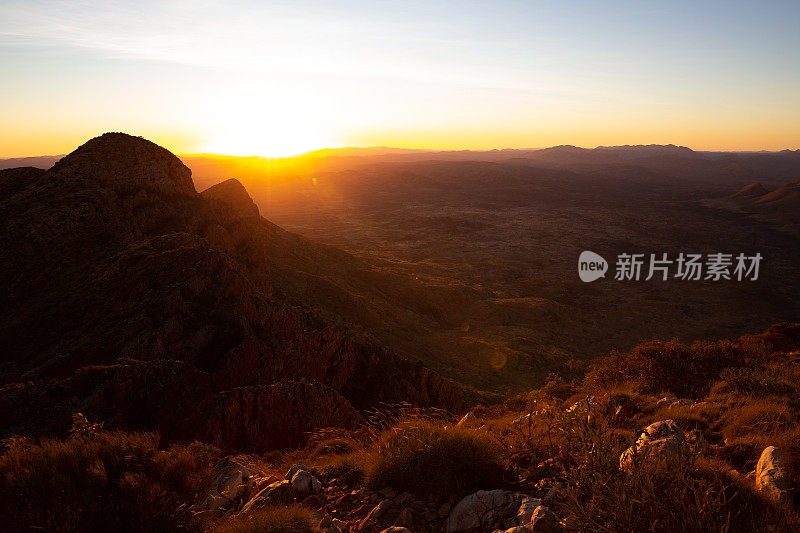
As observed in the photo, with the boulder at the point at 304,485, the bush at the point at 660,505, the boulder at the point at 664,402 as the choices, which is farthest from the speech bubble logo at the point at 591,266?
the boulder at the point at 304,485

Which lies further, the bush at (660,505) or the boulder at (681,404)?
the boulder at (681,404)

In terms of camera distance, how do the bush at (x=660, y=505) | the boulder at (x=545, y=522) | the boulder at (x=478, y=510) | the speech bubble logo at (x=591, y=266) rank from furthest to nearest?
the speech bubble logo at (x=591, y=266), the boulder at (x=478, y=510), the boulder at (x=545, y=522), the bush at (x=660, y=505)

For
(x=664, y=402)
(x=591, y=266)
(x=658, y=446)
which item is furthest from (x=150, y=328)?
(x=591, y=266)

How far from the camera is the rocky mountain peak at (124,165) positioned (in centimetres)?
1375

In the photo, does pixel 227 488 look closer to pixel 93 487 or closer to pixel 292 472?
pixel 292 472

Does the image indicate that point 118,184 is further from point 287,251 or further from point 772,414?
point 772,414

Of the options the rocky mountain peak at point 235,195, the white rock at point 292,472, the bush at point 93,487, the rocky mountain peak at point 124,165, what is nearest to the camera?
the bush at point 93,487

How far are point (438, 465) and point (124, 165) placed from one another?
1588 cm

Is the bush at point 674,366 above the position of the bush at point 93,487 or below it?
below

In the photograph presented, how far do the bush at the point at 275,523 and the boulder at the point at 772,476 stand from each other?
3.35 metres

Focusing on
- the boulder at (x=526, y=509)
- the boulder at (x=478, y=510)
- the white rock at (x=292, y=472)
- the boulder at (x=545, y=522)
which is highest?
the boulder at (x=545, y=522)

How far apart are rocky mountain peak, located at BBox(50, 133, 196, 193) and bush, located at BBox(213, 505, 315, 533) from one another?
14345mm

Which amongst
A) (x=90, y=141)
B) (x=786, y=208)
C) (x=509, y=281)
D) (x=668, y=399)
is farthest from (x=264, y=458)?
(x=786, y=208)

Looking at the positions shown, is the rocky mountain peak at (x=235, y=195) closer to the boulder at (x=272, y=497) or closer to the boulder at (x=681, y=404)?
the boulder at (x=272, y=497)
